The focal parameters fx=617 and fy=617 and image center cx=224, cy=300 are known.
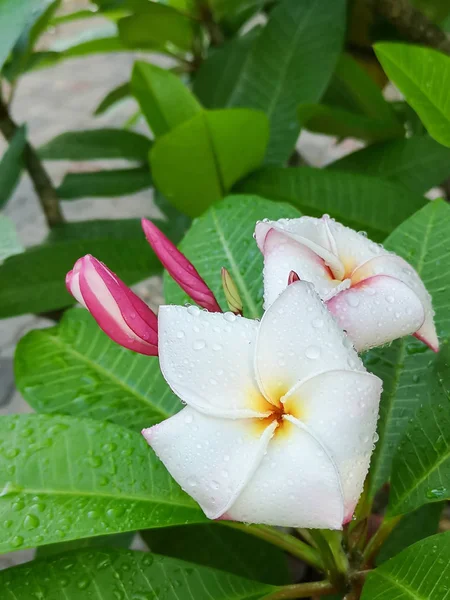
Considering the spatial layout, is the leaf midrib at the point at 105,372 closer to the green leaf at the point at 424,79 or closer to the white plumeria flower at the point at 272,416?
the white plumeria flower at the point at 272,416

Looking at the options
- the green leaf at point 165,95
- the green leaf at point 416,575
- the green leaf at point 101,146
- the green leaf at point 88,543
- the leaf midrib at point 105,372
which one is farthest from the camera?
the green leaf at point 101,146

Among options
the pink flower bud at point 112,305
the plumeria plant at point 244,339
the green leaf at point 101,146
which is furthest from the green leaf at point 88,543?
the green leaf at point 101,146

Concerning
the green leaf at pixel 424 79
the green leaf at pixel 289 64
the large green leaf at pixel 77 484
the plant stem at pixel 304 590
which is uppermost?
the green leaf at pixel 424 79

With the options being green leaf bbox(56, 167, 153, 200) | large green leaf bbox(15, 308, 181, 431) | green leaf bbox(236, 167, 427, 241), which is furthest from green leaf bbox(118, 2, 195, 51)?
large green leaf bbox(15, 308, 181, 431)

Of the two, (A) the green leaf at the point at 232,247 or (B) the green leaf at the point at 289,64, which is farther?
(B) the green leaf at the point at 289,64

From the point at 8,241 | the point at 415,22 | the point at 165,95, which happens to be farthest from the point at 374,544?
the point at 415,22

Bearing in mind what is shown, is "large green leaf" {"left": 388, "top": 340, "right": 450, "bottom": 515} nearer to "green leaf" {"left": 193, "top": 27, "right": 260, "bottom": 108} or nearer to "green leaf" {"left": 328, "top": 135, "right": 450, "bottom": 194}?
"green leaf" {"left": 328, "top": 135, "right": 450, "bottom": 194}
